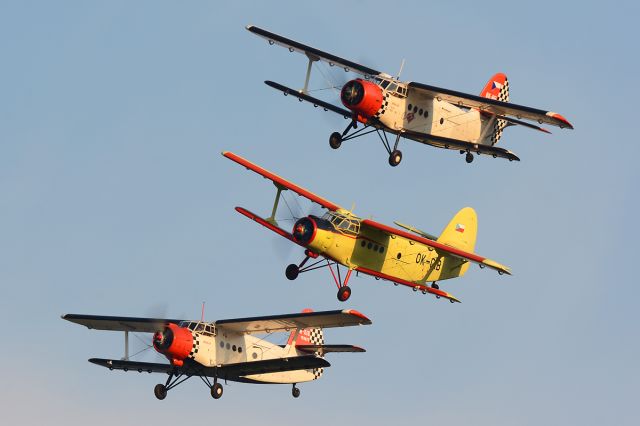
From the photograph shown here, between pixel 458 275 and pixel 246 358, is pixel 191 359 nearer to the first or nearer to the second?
pixel 246 358

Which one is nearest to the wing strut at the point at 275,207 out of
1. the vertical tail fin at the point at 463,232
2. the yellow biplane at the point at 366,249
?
the yellow biplane at the point at 366,249

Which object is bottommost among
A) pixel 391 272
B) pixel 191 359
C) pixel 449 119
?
pixel 191 359

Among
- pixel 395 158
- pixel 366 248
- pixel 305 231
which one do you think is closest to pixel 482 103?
pixel 395 158

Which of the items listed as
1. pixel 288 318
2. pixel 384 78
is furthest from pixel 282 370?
pixel 384 78

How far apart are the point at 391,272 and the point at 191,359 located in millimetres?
7736

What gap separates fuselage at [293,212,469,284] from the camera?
60.1 metres

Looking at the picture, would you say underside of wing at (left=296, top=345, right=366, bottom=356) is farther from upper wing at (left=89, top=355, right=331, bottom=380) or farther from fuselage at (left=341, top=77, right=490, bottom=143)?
fuselage at (left=341, top=77, right=490, bottom=143)

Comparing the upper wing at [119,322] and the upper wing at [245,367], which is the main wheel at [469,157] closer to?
the upper wing at [245,367]

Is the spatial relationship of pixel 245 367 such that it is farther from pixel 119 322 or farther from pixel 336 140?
pixel 336 140

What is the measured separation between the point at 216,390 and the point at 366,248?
7215 mm

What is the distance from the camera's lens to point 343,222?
60.9 m

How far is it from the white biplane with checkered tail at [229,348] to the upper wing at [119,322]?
36 millimetres

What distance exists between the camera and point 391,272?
204ft

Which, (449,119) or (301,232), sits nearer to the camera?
(301,232)
